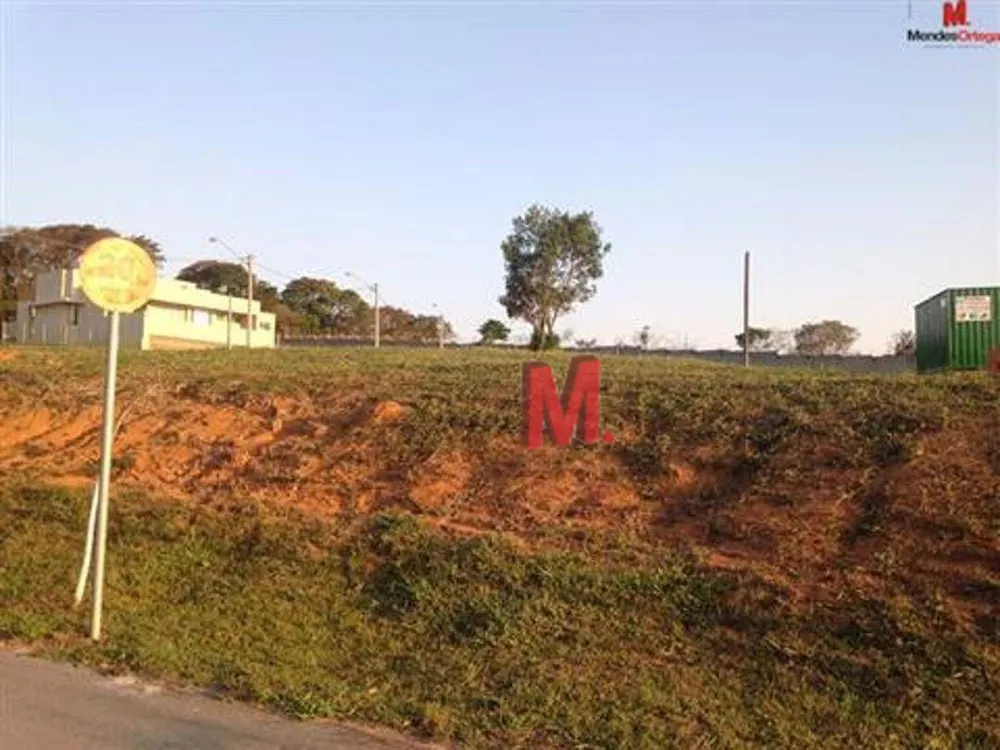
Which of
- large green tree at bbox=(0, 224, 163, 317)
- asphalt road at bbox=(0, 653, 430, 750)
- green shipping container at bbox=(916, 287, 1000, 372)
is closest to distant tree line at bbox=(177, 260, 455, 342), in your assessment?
large green tree at bbox=(0, 224, 163, 317)

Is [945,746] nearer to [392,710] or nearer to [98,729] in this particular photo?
[392,710]

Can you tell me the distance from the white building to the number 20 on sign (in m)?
42.8

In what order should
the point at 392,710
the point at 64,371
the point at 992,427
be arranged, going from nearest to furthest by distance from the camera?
the point at 392,710, the point at 992,427, the point at 64,371

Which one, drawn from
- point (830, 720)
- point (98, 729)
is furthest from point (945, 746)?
point (98, 729)

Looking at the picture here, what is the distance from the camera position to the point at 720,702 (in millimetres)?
5250

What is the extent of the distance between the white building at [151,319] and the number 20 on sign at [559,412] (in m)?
42.8

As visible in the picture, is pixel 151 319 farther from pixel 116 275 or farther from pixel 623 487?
pixel 623 487

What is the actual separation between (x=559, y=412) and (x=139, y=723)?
493cm

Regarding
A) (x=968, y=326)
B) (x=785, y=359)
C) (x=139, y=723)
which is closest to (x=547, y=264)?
(x=785, y=359)

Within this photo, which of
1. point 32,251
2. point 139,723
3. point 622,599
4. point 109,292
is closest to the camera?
point 139,723

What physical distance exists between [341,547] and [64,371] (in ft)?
27.6

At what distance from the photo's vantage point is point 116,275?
6.75 meters

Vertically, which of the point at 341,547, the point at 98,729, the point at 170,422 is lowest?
the point at 98,729

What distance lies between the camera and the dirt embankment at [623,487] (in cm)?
638
